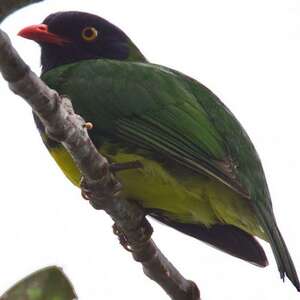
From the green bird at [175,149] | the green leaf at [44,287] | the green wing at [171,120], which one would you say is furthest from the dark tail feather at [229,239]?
the green leaf at [44,287]

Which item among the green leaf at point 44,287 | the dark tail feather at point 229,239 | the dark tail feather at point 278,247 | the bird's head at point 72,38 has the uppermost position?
the bird's head at point 72,38

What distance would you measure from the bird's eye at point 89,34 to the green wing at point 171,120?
479 millimetres

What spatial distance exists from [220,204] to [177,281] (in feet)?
2.60

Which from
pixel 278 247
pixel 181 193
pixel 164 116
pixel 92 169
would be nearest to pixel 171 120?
pixel 164 116

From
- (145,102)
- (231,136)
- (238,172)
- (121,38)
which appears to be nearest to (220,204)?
(238,172)

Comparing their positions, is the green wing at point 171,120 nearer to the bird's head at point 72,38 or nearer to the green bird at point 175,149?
the green bird at point 175,149

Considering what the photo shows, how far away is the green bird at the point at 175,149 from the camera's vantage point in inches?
161

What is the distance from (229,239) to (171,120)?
82 cm

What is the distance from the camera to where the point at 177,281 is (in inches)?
141

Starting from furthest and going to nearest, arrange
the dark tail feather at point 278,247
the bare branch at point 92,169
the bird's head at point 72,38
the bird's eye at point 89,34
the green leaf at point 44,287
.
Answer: the bird's eye at point 89,34 → the bird's head at point 72,38 → the dark tail feather at point 278,247 → the bare branch at point 92,169 → the green leaf at point 44,287

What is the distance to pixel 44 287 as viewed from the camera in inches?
85.7

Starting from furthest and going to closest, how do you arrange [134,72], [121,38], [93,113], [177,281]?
1. [121,38]
2. [134,72]
3. [93,113]
4. [177,281]

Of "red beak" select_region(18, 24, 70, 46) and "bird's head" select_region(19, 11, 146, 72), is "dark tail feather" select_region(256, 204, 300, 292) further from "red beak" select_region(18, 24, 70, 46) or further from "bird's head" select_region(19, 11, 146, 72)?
"red beak" select_region(18, 24, 70, 46)

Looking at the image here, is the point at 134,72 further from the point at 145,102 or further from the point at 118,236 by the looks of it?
the point at 118,236
